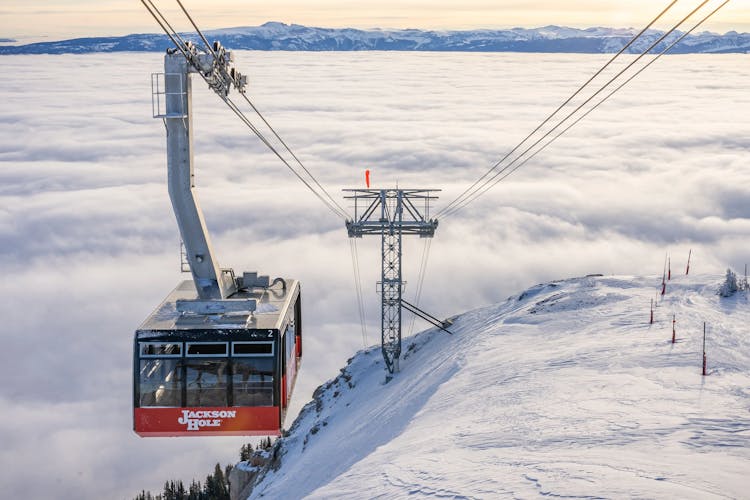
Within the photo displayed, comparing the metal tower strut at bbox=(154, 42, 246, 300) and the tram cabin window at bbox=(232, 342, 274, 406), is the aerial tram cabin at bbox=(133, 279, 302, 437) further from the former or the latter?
the metal tower strut at bbox=(154, 42, 246, 300)

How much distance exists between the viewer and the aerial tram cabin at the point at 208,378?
17.8 m

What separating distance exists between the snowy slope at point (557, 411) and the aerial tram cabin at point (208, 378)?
254cm

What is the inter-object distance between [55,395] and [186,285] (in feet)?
617

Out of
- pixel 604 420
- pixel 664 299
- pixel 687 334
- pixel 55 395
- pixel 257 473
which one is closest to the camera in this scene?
pixel 604 420

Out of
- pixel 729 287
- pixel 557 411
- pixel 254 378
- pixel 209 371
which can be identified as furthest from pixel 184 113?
pixel 729 287

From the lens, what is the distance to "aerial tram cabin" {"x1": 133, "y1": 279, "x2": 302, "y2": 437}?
17.8m

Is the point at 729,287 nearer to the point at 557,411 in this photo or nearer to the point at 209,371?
the point at 557,411

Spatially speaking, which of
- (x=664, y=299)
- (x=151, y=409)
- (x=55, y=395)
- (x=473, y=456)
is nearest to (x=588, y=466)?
(x=473, y=456)

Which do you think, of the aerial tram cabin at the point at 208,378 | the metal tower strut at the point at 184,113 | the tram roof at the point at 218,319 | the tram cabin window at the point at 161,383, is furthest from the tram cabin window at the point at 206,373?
the metal tower strut at the point at 184,113

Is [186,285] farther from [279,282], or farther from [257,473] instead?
[257,473]

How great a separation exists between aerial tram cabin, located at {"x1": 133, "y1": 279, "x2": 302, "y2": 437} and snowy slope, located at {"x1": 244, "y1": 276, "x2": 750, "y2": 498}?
254 centimetres

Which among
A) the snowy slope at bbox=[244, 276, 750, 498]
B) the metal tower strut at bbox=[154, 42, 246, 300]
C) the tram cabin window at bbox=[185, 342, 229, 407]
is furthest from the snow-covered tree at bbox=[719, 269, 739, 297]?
the tram cabin window at bbox=[185, 342, 229, 407]

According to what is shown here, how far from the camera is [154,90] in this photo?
63.4 feet

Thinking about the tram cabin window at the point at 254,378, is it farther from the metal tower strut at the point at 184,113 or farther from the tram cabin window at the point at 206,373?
the metal tower strut at the point at 184,113
